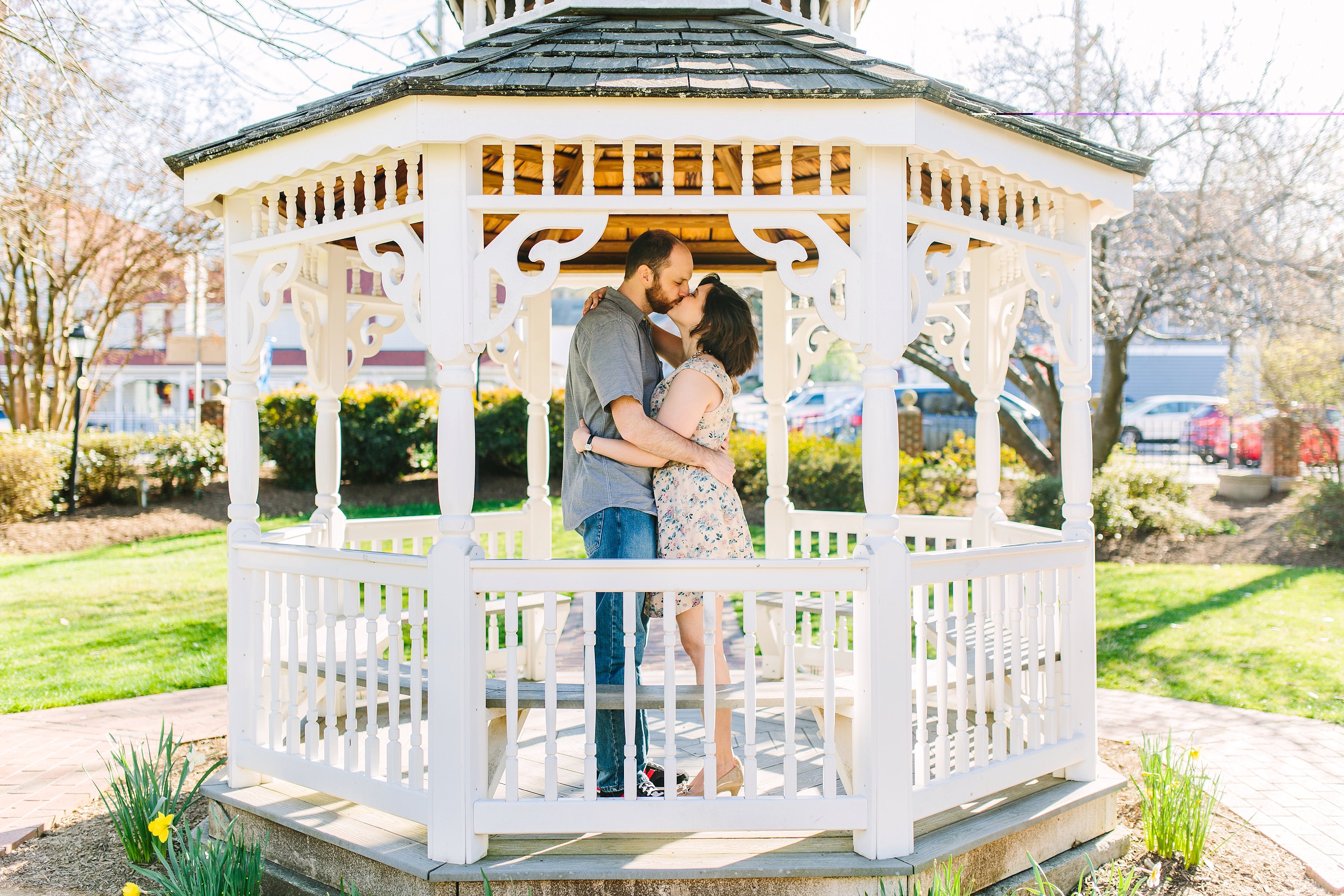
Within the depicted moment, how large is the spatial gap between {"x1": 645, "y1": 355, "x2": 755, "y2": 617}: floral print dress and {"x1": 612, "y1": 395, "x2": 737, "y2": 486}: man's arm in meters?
0.09

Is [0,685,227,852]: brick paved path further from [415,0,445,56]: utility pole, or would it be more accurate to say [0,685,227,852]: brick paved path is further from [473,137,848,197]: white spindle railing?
[415,0,445,56]: utility pole

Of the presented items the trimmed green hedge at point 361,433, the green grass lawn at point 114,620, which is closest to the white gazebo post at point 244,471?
the green grass lawn at point 114,620

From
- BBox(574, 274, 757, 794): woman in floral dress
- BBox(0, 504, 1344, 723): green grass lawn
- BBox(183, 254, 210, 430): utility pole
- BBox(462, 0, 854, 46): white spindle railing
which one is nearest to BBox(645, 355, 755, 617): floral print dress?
BBox(574, 274, 757, 794): woman in floral dress

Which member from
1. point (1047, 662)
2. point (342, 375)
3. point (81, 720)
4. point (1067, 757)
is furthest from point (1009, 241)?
point (81, 720)

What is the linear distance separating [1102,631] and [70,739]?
7945mm

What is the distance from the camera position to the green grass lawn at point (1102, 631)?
6617 millimetres

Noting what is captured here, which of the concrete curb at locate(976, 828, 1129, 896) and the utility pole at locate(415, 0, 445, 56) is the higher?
the utility pole at locate(415, 0, 445, 56)

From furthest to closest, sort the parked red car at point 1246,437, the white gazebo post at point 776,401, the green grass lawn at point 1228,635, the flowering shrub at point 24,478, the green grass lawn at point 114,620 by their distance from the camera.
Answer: the flowering shrub at point 24,478
the parked red car at point 1246,437
the green grass lawn at point 114,620
the green grass lawn at point 1228,635
the white gazebo post at point 776,401

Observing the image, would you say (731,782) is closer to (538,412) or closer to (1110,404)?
(538,412)

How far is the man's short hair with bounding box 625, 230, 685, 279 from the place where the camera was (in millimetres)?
3559

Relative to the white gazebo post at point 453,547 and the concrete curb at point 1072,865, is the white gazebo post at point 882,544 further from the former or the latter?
the white gazebo post at point 453,547

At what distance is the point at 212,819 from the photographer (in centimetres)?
Answer: 388

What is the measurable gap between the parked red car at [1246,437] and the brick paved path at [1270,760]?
25.8 feet

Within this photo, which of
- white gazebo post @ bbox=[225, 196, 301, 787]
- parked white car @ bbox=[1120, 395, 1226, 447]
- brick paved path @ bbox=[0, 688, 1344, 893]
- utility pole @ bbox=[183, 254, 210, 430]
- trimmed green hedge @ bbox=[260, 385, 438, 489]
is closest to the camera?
white gazebo post @ bbox=[225, 196, 301, 787]
